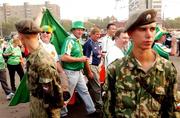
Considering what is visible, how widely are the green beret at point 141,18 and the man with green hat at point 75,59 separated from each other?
3.65 meters

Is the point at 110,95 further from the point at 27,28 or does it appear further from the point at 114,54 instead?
the point at 114,54

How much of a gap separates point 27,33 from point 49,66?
0.39m

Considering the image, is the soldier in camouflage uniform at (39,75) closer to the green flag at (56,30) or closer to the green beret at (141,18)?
the green beret at (141,18)

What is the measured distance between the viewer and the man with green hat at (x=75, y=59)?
19.5 ft

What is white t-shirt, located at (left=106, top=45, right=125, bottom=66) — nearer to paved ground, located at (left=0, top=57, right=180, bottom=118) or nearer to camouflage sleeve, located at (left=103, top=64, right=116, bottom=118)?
camouflage sleeve, located at (left=103, top=64, right=116, bottom=118)

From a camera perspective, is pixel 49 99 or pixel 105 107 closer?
pixel 105 107

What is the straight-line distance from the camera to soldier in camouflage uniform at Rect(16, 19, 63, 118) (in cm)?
311

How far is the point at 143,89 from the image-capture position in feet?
7.41

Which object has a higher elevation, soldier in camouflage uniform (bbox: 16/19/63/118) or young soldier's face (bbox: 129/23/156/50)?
young soldier's face (bbox: 129/23/156/50)

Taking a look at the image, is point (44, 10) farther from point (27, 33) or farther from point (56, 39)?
point (27, 33)

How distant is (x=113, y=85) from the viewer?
2.40 m

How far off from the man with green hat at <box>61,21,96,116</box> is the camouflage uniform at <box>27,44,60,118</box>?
8.84 feet

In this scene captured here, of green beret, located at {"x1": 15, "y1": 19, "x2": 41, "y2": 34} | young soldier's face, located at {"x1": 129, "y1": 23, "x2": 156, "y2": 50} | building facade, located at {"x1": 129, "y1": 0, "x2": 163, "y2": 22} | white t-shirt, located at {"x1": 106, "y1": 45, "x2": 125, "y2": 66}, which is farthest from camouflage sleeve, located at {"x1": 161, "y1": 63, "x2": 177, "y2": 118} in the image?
white t-shirt, located at {"x1": 106, "y1": 45, "x2": 125, "y2": 66}

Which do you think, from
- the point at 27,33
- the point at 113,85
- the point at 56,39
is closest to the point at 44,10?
the point at 56,39
